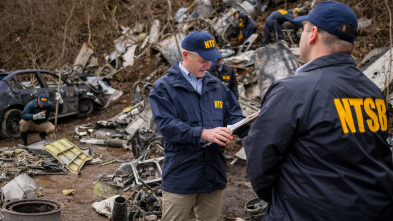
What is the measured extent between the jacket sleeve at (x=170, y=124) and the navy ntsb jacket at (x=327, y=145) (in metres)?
0.86

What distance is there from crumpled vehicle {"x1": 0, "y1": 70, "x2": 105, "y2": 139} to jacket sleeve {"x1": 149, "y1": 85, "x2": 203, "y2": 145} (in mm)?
7313

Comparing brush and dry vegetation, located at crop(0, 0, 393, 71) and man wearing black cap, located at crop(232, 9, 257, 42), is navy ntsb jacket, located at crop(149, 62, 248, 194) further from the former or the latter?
brush and dry vegetation, located at crop(0, 0, 393, 71)

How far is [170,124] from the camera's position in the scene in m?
2.58

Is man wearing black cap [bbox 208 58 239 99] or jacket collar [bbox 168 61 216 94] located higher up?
jacket collar [bbox 168 61 216 94]

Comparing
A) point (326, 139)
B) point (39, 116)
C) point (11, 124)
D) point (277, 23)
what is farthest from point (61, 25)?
point (326, 139)

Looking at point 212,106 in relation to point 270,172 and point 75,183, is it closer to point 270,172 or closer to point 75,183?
point 270,172

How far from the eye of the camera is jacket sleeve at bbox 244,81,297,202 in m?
1.62

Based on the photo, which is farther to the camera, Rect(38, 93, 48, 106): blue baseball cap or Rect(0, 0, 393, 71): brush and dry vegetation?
Rect(0, 0, 393, 71): brush and dry vegetation

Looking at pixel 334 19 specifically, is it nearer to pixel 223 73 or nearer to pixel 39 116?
pixel 223 73

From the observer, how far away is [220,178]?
279cm

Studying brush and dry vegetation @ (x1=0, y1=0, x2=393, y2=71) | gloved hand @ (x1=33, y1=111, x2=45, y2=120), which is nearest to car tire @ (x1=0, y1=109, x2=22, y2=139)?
gloved hand @ (x1=33, y1=111, x2=45, y2=120)

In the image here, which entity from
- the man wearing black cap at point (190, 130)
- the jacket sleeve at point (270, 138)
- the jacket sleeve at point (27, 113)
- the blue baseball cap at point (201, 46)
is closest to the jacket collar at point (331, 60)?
the jacket sleeve at point (270, 138)

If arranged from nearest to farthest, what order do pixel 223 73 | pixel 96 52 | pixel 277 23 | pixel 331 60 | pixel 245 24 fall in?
pixel 331 60 → pixel 223 73 → pixel 277 23 → pixel 245 24 → pixel 96 52

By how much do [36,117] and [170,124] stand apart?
6.71 meters
